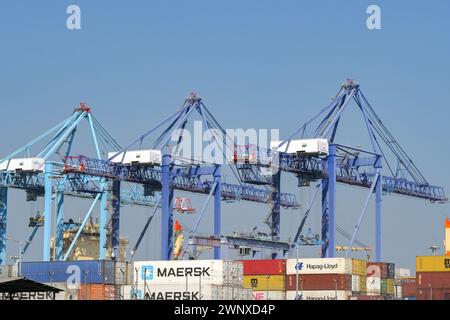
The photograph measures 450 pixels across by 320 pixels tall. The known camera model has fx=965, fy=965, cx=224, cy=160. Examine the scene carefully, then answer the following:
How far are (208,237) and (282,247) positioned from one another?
42.1 feet

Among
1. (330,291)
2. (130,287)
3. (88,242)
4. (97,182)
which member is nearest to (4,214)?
(97,182)

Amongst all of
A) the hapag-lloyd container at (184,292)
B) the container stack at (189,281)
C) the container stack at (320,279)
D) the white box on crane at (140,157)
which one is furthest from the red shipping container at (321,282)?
the white box on crane at (140,157)

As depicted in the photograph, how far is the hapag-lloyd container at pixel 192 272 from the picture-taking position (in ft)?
259

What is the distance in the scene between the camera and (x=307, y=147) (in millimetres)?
100875

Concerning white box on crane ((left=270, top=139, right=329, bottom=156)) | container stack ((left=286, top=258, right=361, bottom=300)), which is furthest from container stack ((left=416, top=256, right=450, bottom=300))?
white box on crane ((left=270, top=139, right=329, bottom=156))

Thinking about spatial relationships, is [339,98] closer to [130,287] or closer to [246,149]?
[246,149]

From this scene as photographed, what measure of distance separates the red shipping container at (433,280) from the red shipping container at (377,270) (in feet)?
12.1

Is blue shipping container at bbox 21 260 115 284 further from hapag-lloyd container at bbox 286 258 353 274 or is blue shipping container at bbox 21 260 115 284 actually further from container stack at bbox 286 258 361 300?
hapag-lloyd container at bbox 286 258 353 274

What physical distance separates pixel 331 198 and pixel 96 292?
107 feet

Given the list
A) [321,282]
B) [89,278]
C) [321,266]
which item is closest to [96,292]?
[89,278]

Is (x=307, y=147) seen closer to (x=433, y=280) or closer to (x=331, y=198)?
(x=331, y=198)

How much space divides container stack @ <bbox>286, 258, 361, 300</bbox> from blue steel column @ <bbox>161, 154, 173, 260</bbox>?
58.3 feet
